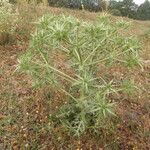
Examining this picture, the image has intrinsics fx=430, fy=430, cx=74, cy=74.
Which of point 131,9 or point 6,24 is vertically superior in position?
point 6,24

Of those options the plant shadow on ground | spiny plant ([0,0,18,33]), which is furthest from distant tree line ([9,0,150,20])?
the plant shadow on ground

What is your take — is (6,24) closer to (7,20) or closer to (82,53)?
(7,20)

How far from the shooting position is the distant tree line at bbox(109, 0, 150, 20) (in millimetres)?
31156

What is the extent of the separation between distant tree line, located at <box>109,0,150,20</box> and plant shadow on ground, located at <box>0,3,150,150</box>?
75.8 feet

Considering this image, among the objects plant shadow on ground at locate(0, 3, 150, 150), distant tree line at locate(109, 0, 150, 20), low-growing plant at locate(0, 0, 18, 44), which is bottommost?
distant tree line at locate(109, 0, 150, 20)

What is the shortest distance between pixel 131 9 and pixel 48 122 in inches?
1055

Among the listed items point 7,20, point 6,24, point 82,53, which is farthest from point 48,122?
point 7,20

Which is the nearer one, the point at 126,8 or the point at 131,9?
the point at 126,8

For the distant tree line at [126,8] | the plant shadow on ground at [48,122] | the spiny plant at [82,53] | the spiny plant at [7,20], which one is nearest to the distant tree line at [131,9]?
the distant tree line at [126,8]

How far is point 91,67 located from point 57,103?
3.21ft

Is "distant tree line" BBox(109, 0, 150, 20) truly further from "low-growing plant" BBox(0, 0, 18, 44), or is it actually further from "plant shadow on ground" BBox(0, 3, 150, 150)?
"plant shadow on ground" BBox(0, 3, 150, 150)

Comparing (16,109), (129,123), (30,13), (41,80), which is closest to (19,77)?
(16,109)

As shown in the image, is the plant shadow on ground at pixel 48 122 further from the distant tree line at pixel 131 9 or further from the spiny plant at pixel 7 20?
the distant tree line at pixel 131 9

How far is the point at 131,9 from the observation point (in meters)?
32.3
